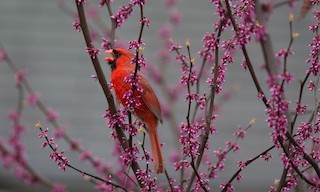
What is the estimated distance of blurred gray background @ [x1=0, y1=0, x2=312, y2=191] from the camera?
7.75 m

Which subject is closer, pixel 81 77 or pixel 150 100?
pixel 150 100

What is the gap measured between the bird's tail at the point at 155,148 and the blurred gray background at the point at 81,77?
3955 mm

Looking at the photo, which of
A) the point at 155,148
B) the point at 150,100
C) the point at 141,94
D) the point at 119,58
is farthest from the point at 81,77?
the point at 155,148

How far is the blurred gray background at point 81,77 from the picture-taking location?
775cm

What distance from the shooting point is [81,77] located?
8031 millimetres

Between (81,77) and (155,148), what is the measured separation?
15.3 ft

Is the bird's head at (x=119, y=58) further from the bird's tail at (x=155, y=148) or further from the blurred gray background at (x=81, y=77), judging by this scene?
the blurred gray background at (x=81, y=77)

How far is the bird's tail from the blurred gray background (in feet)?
13.0

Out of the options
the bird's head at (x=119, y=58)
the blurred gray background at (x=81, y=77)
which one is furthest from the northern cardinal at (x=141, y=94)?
the blurred gray background at (x=81, y=77)

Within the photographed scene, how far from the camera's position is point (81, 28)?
118 inches

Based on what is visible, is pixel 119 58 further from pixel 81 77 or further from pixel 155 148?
pixel 81 77

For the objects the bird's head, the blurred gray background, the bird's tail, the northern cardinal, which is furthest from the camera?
the blurred gray background

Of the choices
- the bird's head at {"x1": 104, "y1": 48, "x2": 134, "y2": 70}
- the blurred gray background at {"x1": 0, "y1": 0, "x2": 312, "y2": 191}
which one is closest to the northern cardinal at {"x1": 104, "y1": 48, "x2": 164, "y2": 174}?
the bird's head at {"x1": 104, "y1": 48, "x2": 134, "y2": 70}

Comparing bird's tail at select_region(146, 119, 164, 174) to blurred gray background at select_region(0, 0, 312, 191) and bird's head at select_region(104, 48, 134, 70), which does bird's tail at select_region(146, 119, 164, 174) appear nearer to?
bird's head at select_region(104, 48, 134, 70)
